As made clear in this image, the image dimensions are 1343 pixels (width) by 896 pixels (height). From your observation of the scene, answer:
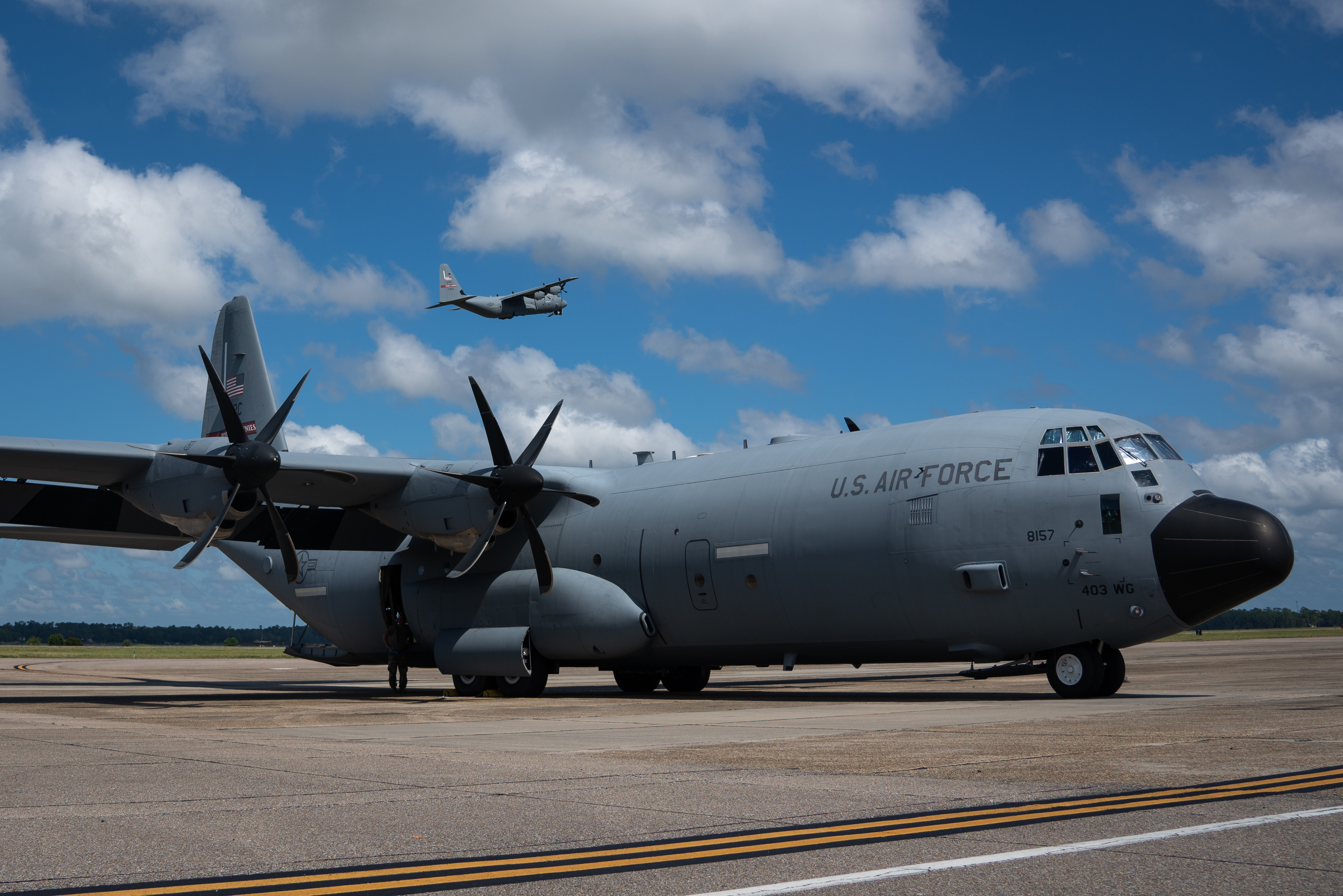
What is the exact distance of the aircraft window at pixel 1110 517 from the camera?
1842 cm

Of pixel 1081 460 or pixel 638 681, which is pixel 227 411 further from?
pixel 1081 460

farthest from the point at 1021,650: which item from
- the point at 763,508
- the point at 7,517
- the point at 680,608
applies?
the point at 7,517

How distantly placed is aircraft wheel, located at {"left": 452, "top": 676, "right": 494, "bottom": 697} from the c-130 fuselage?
Answer: 2.07 feet

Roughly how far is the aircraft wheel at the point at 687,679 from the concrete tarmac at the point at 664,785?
22.6ft

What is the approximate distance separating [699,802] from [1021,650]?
1323cm

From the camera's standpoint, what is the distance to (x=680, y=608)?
2383cm

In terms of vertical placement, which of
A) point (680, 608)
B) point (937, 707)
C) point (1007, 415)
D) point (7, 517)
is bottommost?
point (937, 707)

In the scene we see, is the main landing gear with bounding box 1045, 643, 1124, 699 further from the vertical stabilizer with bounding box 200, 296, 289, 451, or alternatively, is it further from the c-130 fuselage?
the vertical stabilizer with bounding box 200, 296, 289, 451

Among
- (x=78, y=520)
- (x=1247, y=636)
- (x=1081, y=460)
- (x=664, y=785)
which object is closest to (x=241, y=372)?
(x=78, y=520)

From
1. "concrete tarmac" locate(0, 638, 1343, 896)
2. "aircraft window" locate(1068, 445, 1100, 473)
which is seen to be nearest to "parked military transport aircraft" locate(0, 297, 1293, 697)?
"aircraft window" locate(1068, 445, 1100, 473)

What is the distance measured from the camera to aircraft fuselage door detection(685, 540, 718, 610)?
23188 mm

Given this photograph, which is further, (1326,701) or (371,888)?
(1326,701)

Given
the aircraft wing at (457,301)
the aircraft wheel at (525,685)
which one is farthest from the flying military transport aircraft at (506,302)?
the aircraft wheel at (525,685)

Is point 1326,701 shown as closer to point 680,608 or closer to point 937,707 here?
point 937,707
